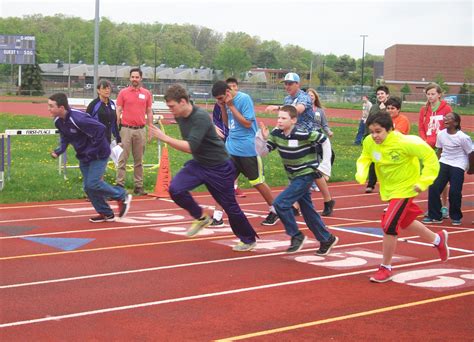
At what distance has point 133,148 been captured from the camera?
14.4m

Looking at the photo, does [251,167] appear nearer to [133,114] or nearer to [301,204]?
[301,204]

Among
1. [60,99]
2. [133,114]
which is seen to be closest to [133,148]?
[133,114]

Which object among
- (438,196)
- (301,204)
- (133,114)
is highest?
(133,114)

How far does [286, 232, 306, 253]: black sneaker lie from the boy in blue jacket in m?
3.13

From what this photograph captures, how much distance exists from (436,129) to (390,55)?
104417 mm

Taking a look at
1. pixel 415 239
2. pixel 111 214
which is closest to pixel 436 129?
pixel 415 239

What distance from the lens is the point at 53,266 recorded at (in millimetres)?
8250

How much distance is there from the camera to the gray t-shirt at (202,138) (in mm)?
8500

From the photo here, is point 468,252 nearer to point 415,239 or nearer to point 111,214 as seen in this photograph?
point 415,239

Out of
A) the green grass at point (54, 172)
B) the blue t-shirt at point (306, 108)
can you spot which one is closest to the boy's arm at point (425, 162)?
the blue t-shirt at point (306, 108)

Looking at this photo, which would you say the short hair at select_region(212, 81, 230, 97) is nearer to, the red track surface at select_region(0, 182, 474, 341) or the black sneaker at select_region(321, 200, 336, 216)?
the red track surface at select_region(0, 182, 474, 341)

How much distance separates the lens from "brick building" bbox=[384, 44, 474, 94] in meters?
105

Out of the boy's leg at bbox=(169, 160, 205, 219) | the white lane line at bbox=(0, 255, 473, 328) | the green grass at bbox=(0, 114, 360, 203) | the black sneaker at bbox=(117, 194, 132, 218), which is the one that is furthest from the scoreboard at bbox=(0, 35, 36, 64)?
the white lane line at bbox=(0, 255, 473, 328)

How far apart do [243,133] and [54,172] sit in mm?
7295
